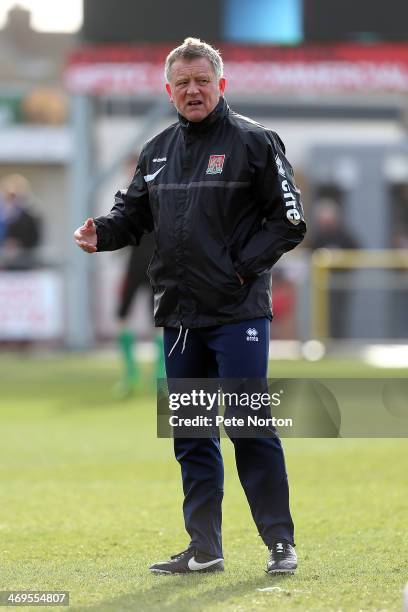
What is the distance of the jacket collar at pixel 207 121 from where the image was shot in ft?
18.6

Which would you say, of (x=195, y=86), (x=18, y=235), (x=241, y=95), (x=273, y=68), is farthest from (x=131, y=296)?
(x=195, y=86)

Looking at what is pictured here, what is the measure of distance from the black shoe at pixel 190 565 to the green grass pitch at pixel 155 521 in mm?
66

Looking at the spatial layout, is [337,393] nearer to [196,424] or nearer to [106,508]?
[196,424]

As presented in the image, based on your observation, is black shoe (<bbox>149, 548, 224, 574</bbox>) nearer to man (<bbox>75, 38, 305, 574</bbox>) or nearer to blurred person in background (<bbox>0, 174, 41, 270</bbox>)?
man (<bbox>75, 38, 305, 574</bbox>)

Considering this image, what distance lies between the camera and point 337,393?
19.4 ft

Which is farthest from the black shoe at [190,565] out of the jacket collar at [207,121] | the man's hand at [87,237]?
the jacket collar at [207,121]

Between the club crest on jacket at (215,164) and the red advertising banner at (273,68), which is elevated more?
the red advertising banner at (273,68)

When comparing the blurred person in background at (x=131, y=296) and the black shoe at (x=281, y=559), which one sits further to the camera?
the blurred person in background at (x=131, y=296)

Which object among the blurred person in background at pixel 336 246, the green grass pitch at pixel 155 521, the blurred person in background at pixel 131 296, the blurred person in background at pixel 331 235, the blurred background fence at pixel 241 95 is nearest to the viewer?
the green grass pitch at pixel 155 521

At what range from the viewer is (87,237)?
19.4ft

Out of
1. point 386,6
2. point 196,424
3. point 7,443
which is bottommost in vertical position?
point 7,443

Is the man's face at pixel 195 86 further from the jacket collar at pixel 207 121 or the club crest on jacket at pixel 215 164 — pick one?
the club crest on jacket at pixel 215 164

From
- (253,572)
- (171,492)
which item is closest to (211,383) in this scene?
(253,572)

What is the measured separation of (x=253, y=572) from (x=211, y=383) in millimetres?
745
